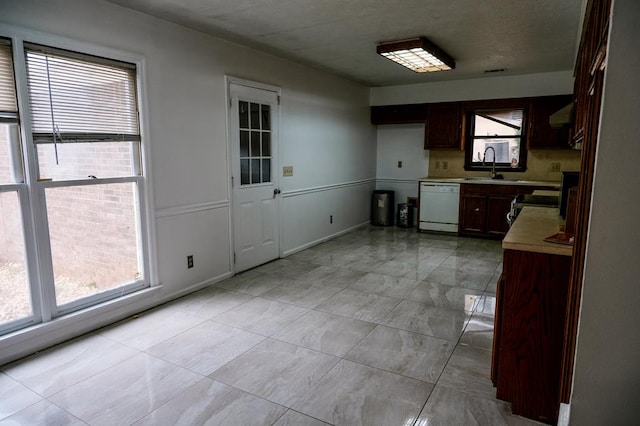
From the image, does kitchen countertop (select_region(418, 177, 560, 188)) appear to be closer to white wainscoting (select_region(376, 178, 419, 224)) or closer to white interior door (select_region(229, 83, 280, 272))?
white wainscoting (select_region(376, 178, 419, 224))

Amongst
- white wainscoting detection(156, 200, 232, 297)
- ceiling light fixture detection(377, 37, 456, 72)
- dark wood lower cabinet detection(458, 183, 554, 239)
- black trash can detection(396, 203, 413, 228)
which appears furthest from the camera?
black trash can detection(396, 203, 413, 228)

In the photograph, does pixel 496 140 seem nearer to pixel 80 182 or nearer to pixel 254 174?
pixel 254 174

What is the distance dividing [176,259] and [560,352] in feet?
10.3

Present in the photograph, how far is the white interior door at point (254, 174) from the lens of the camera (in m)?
4.39

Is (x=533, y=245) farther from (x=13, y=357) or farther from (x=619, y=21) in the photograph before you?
(x=13, y=357)

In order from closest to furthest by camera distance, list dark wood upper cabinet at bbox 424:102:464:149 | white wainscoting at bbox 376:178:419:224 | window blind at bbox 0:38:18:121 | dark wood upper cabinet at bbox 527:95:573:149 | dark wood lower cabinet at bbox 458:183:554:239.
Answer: window blind at bbox 0:38:18:121
dark wood upper cabinet at bbox 527:95:573:149
dark wood lower cabinet at bbox 458:183:554:239
dark wood upper cabinet at bbox 424:102:464:149
white wainscoting at bbox 376:178:419:224

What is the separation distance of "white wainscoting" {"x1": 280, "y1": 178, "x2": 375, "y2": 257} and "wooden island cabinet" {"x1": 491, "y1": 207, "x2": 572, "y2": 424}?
11.3 ft

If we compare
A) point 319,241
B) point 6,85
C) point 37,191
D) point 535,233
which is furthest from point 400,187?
point 6,85

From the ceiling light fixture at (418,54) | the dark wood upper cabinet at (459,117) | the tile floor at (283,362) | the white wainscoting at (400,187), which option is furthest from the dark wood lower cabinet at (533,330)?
the white wainscoting at (400,187)

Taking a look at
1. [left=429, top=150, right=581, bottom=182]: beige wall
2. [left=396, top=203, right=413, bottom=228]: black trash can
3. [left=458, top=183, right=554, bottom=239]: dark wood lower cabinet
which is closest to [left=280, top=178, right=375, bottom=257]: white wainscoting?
[left=396, top=203, right=413, bottom=228]: black trash can

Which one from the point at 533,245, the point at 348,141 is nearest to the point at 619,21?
the point at 533,245

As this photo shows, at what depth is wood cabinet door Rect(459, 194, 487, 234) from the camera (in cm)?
624

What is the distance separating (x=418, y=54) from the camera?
14.6 feet

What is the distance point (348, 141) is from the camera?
663cm
